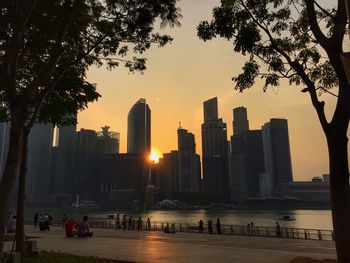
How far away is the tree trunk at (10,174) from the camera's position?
31.1ft

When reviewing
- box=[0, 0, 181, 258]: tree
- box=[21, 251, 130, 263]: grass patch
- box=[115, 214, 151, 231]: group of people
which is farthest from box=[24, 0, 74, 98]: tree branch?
box=[115, 214, 151, 231]: group of people

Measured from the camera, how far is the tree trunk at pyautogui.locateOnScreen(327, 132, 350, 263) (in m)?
9.66

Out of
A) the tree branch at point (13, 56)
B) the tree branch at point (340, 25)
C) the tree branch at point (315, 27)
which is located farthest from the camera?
the tree branch at point (315, 27)

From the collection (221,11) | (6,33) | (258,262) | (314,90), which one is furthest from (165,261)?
(6,33)

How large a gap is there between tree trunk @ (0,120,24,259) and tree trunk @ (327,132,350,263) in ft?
28.1

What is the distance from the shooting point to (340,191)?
987 centimetres

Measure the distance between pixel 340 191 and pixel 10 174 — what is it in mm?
8746

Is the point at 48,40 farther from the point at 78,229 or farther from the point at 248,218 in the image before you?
the point at 248,218

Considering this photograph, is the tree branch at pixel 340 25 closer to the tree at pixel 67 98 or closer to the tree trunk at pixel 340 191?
the tree trunk at pixel 340 191

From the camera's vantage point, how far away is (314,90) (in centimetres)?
1130

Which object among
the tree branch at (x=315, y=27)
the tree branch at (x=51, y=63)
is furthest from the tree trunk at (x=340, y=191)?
the tree branch at (x=51, y=63)

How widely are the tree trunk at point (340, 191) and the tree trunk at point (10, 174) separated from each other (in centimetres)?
855

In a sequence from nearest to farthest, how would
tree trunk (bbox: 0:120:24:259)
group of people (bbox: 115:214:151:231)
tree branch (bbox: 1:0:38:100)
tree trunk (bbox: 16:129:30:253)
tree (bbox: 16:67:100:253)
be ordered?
Result: tree trunk (bbox: 0:120:24:259) → tree branch (bbox: 1:0:38:100) → tree trunk (bbox: 16:129:30:253) → tree (bbox: 16:67:100:253) → group of people (bbox: 115:214:151:231)

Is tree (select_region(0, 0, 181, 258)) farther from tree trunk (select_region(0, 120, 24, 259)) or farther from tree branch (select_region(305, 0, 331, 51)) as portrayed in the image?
tree branch (select_region(305, 0, 331, 51))
